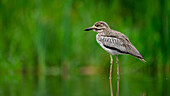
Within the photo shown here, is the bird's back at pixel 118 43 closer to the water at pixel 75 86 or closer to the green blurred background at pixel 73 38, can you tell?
the water at pixel 75 86

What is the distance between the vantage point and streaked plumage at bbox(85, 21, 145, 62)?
5852 mm

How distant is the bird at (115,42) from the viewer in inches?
230

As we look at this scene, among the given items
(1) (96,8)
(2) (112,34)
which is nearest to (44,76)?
(1) (96,8)

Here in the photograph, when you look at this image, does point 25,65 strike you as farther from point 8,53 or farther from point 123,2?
point 123,2

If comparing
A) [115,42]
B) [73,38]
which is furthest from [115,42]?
[73,38]

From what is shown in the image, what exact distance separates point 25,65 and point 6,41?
0.72m

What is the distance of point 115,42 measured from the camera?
20.0ft

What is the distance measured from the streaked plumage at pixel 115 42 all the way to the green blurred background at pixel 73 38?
264 centimetres

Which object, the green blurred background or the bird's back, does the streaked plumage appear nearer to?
the bird's back

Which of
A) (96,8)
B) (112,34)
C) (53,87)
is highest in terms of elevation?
(96,8)

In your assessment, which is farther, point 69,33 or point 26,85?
point 69,33

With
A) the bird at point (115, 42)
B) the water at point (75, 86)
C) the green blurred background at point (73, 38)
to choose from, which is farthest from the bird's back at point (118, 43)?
the green blurred background at point (73, 38)

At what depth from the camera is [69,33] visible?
371 inches

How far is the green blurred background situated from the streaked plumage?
2.64 m
